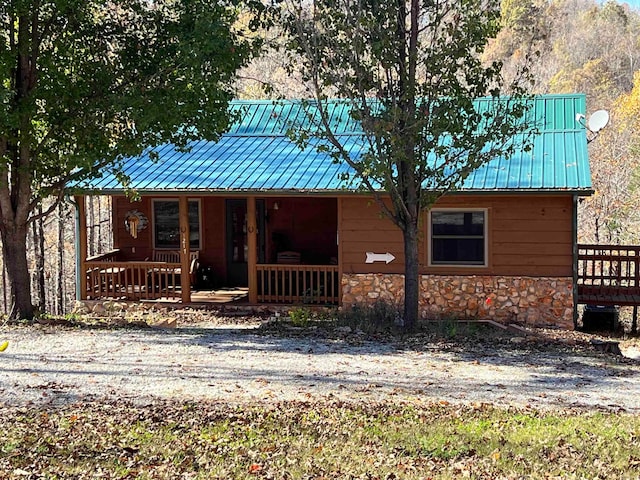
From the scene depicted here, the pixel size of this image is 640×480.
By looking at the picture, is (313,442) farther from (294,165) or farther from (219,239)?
(219,239)

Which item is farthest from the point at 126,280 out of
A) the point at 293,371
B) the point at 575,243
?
the point at 575,243

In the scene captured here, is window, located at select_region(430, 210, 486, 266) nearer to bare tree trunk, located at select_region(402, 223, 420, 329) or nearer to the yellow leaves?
bare tree trunk, located at select_region(402, 223, 420, 329)

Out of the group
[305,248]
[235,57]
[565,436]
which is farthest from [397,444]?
[305,248]

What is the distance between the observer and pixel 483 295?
1405 cm

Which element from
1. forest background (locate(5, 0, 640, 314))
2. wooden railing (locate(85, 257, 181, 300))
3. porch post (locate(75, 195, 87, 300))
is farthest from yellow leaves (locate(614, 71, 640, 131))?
porch post (locate(75, 195, 87, 300))

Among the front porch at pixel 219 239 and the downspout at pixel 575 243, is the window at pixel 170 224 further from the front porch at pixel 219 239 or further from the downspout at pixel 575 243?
the downspout at pixel 575 243

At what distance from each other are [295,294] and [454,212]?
3.81m

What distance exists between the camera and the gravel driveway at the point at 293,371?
7.88 meters

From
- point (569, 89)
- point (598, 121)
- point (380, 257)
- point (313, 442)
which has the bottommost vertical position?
point (313, 442)

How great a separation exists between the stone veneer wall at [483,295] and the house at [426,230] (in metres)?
0.02

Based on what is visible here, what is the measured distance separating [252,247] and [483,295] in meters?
4.55

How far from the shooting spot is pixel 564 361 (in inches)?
388

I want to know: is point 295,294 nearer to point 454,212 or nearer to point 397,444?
point 454,212

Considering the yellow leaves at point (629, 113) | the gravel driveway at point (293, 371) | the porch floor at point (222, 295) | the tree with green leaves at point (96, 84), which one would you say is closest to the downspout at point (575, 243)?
the gravel driveway at point (293, 371)
